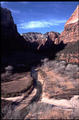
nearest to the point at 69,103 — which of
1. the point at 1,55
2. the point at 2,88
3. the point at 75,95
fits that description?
the point at 75,95

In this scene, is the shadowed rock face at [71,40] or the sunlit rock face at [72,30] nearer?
the shadowed rock face at [71,40]

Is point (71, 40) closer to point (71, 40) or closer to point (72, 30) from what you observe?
point (71, 40)

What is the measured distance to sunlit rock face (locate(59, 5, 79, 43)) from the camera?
5216 centimetres

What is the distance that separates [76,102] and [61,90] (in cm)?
358

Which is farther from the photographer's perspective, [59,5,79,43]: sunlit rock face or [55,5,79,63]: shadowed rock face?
[59,5,79,43]: sunlit rock face

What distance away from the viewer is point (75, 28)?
53406 mm

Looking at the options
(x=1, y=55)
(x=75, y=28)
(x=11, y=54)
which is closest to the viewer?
(x=1, y=55)

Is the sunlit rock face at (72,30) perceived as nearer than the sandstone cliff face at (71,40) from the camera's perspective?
No

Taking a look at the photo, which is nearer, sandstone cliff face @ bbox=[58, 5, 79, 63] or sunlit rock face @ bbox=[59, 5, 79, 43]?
sandstone cliff face @ bbox=[58, 5, 79, 63]

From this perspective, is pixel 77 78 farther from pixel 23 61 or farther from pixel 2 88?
pixel 23 61

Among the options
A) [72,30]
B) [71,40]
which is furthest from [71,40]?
[72,30]

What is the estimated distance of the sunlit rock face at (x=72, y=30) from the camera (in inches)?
2054

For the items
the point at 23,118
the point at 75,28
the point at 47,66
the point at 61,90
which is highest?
the point at 75,28

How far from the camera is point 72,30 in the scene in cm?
5459
